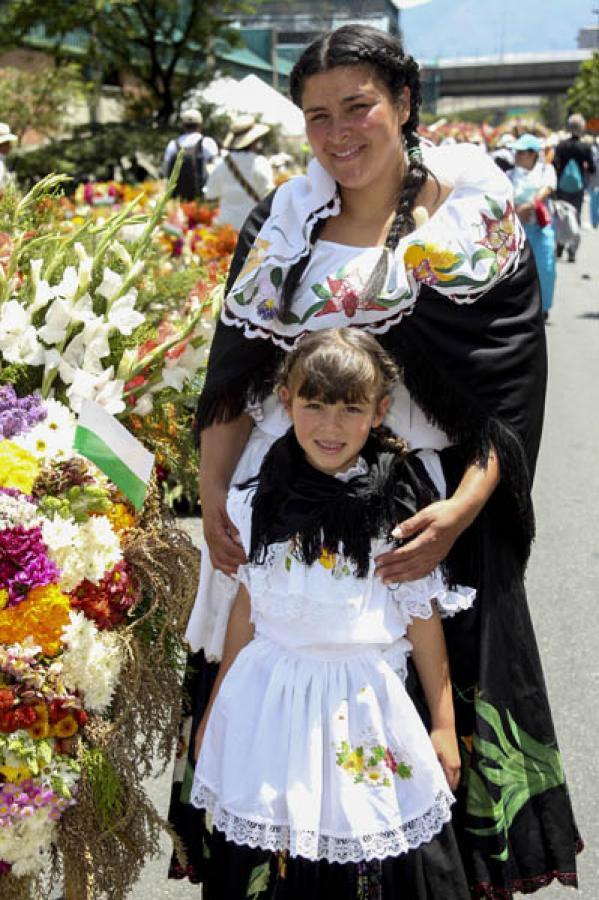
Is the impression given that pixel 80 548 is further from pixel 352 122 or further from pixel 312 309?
pixel 352 122

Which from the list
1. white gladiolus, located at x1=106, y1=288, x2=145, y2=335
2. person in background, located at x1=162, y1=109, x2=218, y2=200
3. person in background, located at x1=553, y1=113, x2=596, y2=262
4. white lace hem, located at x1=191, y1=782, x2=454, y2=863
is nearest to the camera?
white lace hem, located at x1=191, y1=782, x2=454, y2=863

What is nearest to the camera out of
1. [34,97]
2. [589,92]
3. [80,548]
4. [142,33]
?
[80,548]

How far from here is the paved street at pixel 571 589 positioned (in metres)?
3.21

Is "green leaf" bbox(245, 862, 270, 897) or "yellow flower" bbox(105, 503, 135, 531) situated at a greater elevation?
"yellow flower" bbox(105, 503, 135, 531)

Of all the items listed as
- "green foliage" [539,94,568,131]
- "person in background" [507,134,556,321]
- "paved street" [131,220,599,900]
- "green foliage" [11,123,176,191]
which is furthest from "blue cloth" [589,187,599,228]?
"green foliage" [539,94,568,131]

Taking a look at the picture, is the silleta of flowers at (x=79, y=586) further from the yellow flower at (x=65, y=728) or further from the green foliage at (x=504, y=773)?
the green foliage at (x=504, y=773)

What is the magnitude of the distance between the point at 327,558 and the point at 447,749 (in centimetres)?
44

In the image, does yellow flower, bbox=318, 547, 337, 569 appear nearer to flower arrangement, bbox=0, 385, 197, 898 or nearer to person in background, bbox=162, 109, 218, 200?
flower arrangement, bbox=0, 385, 197, 898

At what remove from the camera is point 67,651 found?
7.18ft

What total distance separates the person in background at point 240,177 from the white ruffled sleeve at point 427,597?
7.26m

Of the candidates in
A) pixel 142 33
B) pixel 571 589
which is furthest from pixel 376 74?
pixel 142 33

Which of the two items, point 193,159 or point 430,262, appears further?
point 193,159

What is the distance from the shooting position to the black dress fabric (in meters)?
2.15

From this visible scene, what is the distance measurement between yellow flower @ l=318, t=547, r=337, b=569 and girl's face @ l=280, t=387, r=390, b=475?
158mm
